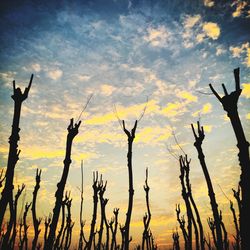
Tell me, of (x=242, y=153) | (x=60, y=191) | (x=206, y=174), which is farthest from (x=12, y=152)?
(x=206, y=174)

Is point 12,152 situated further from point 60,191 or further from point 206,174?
point 206,174

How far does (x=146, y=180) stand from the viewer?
16.7 meters

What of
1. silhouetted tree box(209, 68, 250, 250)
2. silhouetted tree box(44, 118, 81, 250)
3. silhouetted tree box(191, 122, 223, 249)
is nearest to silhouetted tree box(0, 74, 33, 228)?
silhouetted tree box(44, 118, 81, 250)

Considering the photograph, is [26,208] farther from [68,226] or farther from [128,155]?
[128,155]

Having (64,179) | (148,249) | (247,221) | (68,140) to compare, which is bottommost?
(148,249)

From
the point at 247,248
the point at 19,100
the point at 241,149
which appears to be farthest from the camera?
the point at 19,100

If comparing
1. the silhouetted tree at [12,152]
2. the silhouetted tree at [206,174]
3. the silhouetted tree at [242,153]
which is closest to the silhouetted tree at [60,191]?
the silhouetted tree at [12,152]

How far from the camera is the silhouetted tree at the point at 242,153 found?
12.1 ft

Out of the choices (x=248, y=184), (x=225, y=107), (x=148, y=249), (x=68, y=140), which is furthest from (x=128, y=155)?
(x=148, y=249)

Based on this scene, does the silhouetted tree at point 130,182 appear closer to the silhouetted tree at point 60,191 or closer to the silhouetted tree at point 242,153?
the silhouetted tree at point 60,191

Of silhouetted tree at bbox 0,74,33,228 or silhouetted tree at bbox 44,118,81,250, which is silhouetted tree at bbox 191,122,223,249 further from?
silhouetted tree at bbox 0,74,33,228

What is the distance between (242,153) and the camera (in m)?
4.13

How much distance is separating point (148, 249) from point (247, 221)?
20.5 metres

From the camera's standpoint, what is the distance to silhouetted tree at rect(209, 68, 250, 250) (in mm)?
3703
